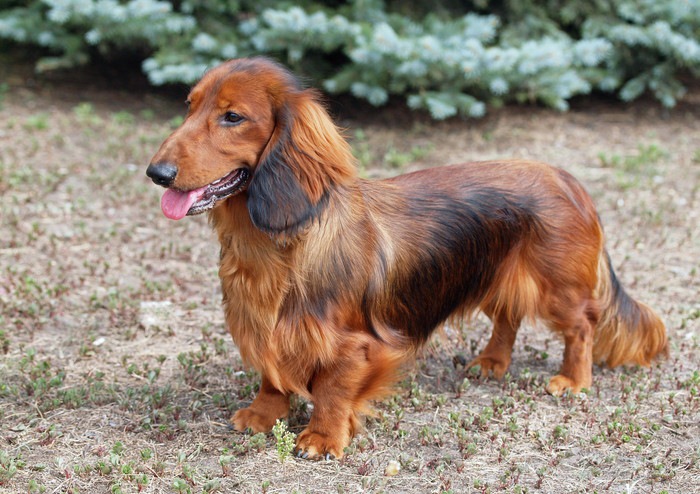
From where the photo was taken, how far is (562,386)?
13.7ft

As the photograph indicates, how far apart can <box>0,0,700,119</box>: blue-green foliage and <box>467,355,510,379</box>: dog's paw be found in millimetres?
3444

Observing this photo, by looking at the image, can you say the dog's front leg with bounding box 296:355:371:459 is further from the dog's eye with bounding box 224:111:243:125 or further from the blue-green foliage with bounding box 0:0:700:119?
the blue-green foliage with bounding box 0:0:700:119

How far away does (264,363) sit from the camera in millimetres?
3467

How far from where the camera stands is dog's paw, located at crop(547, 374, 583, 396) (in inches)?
164

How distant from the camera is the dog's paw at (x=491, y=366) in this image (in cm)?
436

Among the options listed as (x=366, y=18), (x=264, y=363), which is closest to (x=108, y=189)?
(x=366, y=18)

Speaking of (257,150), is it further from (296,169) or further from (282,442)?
(282,442)

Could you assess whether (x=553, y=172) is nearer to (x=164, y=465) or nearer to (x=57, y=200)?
(x=164, y=465)

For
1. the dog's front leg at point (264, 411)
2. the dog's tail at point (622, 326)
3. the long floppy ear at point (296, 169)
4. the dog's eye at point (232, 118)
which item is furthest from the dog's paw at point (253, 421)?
the dog's tail at point (622, 326)

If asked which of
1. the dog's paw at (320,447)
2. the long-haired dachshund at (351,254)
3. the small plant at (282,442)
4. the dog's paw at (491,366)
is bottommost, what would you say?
the dog's paw at (491,366)

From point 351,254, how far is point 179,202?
2.52ft

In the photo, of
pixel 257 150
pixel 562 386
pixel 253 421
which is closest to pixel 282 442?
pixel 253 421

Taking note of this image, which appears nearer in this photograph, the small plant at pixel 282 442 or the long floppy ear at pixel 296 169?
the long floppy ear at pixel 296 169

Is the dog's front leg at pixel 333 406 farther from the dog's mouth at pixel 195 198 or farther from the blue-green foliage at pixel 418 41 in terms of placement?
the blue-green foliage at pixel 418 41
